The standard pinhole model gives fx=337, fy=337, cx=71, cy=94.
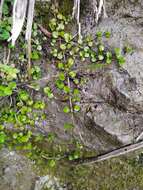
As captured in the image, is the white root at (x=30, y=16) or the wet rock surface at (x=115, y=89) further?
the wet rock surface at (x=115, y=89)

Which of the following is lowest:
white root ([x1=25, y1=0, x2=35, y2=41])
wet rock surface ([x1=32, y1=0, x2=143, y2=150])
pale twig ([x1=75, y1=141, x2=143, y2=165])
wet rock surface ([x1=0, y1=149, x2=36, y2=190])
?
wet rock surface ([x1=0, y1=149, x2=36, y2=190])

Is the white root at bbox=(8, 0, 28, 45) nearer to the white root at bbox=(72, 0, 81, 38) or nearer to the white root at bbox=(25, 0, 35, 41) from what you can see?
the white root at bbox=(25, 0, 35, 41)

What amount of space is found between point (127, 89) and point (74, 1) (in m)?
0.64

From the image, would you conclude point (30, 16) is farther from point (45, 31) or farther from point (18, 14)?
point (45, 31)

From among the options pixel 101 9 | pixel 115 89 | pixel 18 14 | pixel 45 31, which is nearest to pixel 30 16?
pixel 18 14

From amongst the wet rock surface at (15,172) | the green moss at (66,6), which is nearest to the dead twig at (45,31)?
the green moss at (66,6)

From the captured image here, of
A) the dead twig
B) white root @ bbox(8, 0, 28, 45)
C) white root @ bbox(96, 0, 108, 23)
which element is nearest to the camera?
white root @ bbox(8, 0, 28, 45)

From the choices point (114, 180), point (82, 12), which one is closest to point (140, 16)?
point (82, 12)

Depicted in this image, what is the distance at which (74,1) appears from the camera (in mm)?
2045

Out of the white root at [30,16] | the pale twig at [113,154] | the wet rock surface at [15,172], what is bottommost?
the wet rock surface at [15,172]

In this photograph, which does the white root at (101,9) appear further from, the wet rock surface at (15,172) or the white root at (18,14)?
the wet rock surface at (15,172)

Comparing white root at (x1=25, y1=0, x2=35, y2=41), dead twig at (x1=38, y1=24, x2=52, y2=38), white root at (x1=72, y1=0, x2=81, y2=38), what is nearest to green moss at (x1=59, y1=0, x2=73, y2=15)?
white root at (x1=72, y1=0, x2=81, y2=38)

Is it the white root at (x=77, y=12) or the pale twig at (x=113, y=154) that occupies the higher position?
the white root at (x=77, y=12)

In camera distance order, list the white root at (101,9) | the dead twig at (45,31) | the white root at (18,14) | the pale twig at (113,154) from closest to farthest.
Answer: the white root at (18,14) → the white root at (101,9) → the dead twig at (45,31) → the pale twig at (113,154)
